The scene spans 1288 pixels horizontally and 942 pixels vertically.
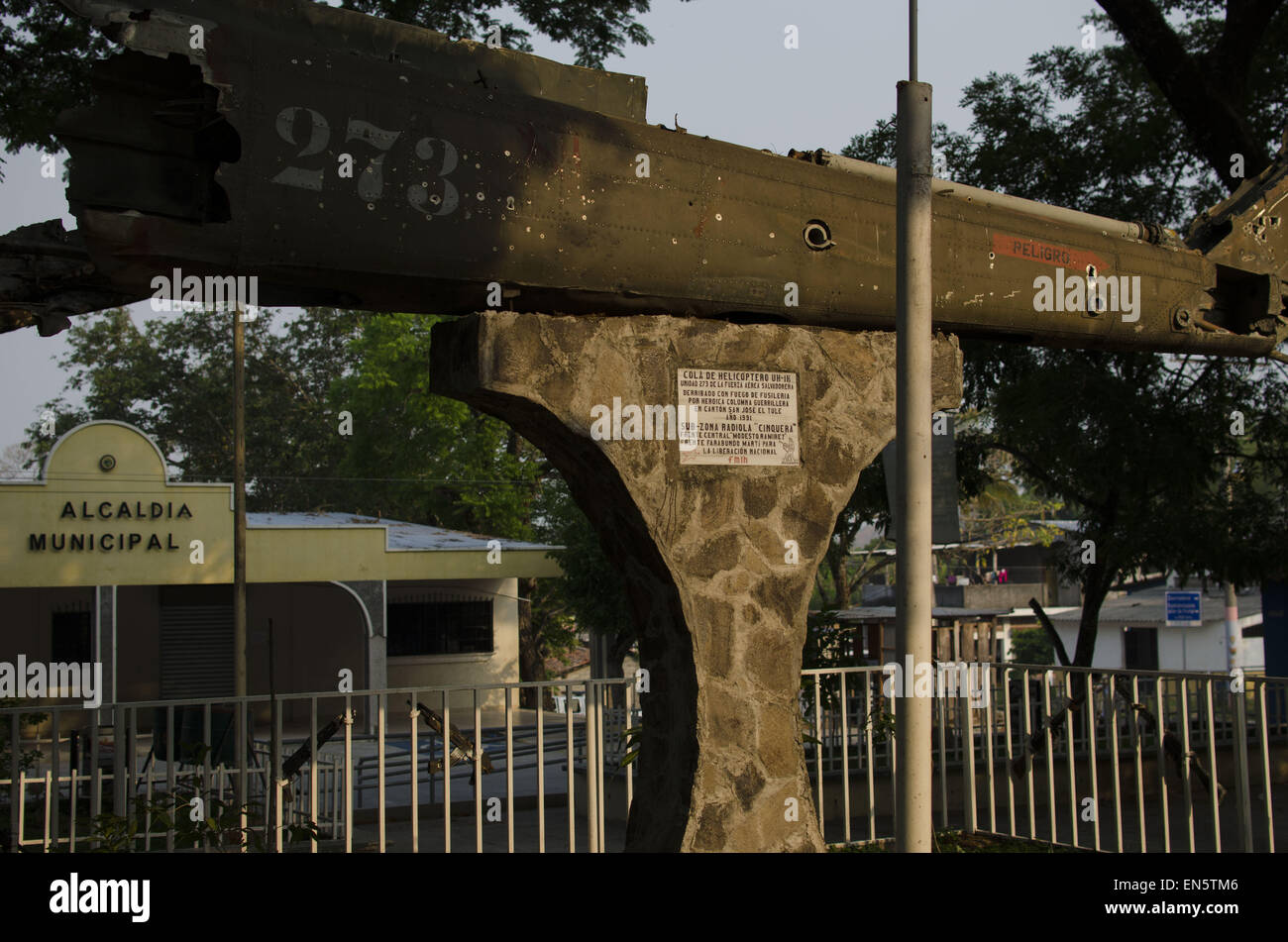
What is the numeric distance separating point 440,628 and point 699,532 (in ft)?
75.2

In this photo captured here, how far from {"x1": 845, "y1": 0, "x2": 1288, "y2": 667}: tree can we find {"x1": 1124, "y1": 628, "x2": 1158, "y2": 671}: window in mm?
23488

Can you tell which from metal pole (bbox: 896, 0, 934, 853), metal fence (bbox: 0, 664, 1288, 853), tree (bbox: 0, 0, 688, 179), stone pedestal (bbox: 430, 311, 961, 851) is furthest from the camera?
tree (bbox: 0, 0, 688, 179)

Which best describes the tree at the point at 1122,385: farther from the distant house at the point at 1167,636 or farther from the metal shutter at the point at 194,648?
the distant house at the point at 1167,636

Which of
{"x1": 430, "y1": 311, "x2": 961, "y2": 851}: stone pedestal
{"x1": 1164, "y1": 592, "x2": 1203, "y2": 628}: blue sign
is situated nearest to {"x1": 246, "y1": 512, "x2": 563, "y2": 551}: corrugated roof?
{"x1": 1164, "y1": 592, "x2": 1203, "y2": 628}: blue sign

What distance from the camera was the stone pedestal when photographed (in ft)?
19.2

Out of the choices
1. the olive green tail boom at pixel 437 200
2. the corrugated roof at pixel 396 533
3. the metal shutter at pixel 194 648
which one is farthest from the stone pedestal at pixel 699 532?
the metal shutter at pixel 194 648

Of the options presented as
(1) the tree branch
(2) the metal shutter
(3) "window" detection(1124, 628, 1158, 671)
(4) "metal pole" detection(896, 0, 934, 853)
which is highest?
(1) the tree branch

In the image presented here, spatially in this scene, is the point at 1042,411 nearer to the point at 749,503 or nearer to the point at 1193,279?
the point at 1193,279

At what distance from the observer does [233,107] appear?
4922 millimetres

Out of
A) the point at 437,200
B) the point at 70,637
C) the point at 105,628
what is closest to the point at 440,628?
the point at 70,637

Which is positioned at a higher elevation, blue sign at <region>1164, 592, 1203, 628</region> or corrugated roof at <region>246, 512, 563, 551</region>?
corrugated roof at <region>246, 512, 563, 551</region>

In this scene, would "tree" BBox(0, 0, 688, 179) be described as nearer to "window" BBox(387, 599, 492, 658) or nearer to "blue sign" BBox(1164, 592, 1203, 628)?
"window" BBox(387, 599, 492, 658)

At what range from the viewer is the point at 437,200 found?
→ 539 cm
